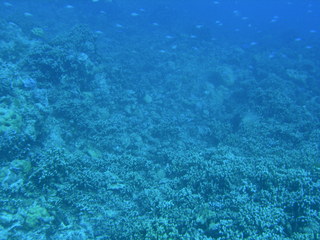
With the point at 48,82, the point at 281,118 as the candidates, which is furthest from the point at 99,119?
the point at 281,118

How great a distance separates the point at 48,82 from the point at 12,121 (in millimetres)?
4687

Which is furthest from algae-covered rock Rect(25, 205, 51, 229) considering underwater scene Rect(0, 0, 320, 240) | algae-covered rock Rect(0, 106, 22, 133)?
algae-covered rock Rect(0, 106, 22, 133)

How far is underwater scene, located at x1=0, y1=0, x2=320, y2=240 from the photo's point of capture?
19.6 feet

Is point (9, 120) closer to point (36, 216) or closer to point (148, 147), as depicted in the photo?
point (36, 216)

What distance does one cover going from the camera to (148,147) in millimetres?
11281

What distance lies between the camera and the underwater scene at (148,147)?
19.6 ft

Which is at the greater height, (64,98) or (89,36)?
(89,36)

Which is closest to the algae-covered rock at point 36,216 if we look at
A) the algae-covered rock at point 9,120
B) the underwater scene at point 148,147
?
the underwater scene at point 148,147

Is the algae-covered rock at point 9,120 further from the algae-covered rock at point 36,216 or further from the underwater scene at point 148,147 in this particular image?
the algae-covered rock at point 36,216

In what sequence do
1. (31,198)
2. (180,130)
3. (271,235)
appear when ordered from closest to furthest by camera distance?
(271,235) → (31,198) → (180,130)

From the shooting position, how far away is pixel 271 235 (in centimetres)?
527

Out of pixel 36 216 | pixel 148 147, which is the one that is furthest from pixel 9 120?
pixel 148 147

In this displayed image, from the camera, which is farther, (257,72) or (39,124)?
(257,72)

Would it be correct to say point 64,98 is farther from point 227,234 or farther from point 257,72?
point 257,72
